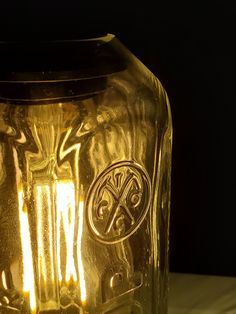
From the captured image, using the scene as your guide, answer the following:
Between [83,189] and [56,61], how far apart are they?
0.12 metres

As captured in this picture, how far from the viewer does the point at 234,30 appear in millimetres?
761

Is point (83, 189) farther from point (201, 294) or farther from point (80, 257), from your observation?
point (201, 294)

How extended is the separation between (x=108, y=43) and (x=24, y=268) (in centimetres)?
23

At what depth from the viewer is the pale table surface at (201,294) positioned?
82 cm

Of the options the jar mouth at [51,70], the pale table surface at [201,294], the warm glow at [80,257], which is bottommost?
the pale table surface at [201,294]

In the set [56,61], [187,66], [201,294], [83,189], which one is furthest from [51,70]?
[201,294]

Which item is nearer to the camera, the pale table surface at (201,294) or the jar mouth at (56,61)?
the jar mouth at (56,61)

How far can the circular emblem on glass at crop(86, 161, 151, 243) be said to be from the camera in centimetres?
63

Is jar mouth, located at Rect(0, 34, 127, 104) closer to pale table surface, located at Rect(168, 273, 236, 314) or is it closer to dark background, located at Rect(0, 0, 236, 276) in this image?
dark background, located at Rect(0, 0, 236, 276)

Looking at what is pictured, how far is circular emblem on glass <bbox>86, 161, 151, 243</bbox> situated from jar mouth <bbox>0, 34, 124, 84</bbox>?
96 millimetres

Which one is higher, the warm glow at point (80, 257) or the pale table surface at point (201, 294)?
the warm glow at point (80, 257)

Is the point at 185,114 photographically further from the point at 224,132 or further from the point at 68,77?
the point at 68,77

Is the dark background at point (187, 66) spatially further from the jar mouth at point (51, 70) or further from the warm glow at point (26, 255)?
the warm glow at point (26, 255)

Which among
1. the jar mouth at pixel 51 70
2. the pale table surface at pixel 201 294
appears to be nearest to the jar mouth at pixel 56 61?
the jar mouth at pixel 51 70
